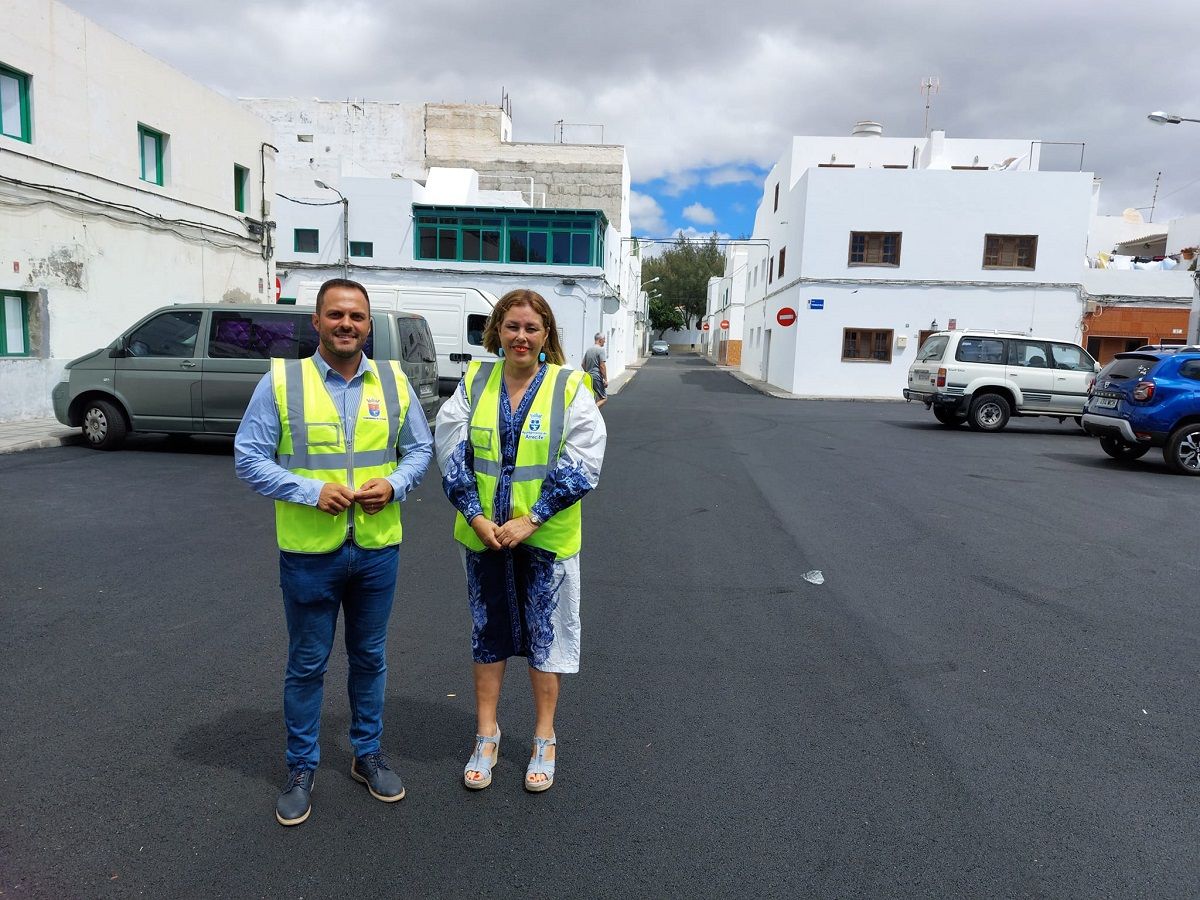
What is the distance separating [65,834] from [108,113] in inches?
615

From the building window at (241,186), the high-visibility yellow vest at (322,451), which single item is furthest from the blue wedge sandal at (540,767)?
the building window at (241,186)

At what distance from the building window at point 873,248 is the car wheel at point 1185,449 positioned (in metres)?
17.7

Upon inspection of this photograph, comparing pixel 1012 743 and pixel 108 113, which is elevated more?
pixel 108 113

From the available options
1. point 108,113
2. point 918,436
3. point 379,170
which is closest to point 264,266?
point 108,113

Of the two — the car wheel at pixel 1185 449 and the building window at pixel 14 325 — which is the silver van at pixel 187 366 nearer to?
the building window at pixel 14 325

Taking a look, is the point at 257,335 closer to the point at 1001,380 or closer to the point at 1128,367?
the point at 1128,367

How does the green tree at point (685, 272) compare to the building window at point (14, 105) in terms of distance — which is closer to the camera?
the building window at point (14, 105)

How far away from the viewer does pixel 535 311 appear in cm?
321

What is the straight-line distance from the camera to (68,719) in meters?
3.71

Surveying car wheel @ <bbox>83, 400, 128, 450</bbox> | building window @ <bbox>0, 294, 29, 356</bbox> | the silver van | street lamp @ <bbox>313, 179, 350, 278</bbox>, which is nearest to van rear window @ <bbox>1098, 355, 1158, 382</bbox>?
the silver van

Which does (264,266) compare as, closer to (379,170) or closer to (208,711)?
(208,711)

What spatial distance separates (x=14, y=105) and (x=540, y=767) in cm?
1479

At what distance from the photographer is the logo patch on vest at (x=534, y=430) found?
3.19m

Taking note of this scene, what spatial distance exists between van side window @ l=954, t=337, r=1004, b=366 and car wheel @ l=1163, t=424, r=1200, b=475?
6343 millimetres
